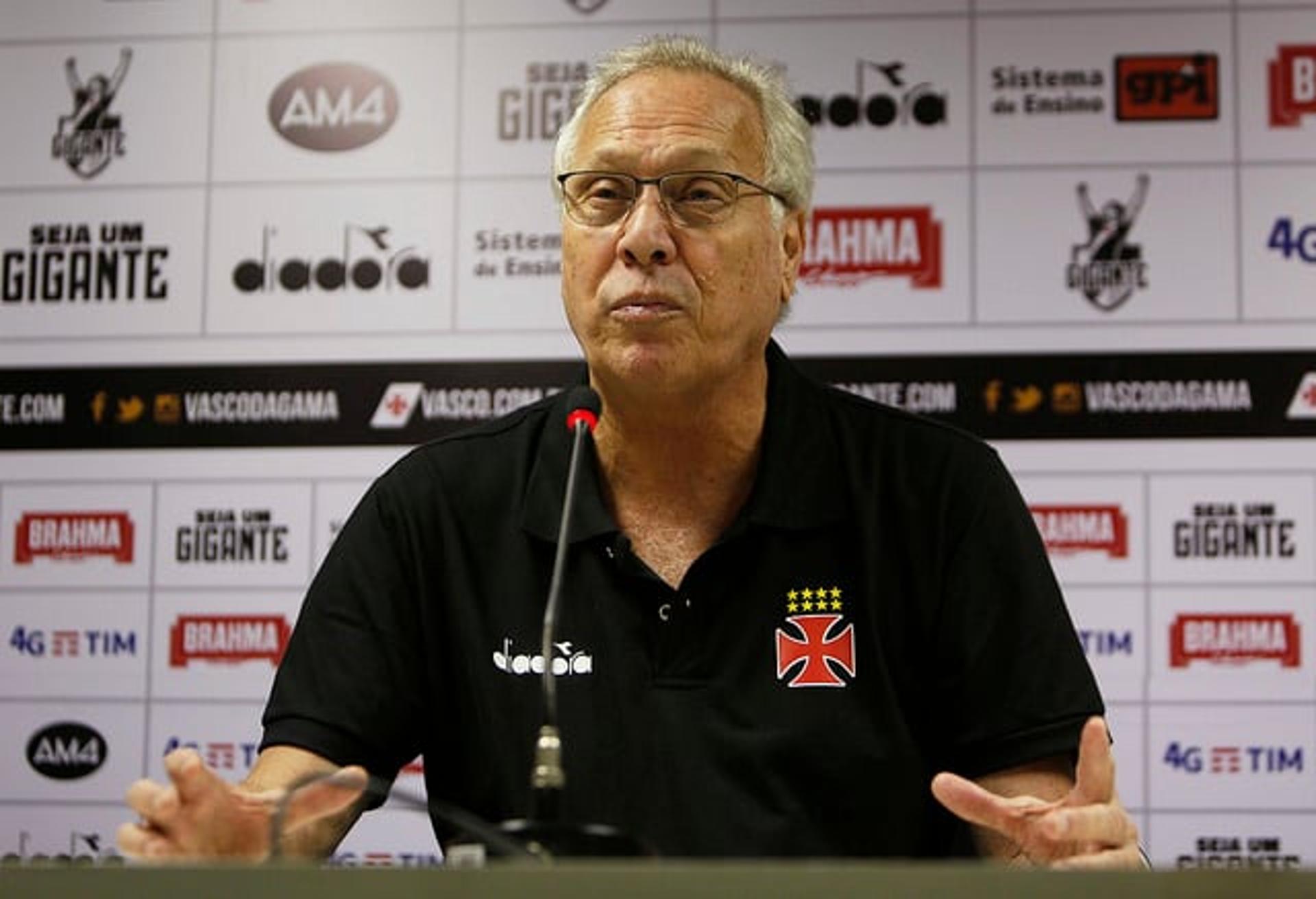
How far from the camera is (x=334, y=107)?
315 cm

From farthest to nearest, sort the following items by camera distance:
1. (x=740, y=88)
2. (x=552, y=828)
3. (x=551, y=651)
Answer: (x=740, y=88), (x=551, y=651), (x=552, y=828)

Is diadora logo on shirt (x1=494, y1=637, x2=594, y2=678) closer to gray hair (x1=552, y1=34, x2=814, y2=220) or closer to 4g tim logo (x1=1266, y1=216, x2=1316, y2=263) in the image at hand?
gray hair (x1=552, y1=34, x2=814, y2=220)

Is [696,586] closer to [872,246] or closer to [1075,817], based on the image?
[1075,817]

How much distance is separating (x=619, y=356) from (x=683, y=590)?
272 mm

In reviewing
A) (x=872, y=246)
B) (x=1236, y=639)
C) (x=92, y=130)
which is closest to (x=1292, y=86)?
(x=872, y=246)

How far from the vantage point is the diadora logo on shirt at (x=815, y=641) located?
1718 mm

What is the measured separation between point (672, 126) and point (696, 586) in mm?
532

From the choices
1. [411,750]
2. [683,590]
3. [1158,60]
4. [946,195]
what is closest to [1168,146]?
[1158,60]

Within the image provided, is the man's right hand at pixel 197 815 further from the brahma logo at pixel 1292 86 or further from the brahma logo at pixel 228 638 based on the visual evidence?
the brahma logo at pixel 1292 86

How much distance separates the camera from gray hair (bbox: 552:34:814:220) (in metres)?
1.92

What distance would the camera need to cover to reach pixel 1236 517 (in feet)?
9.41

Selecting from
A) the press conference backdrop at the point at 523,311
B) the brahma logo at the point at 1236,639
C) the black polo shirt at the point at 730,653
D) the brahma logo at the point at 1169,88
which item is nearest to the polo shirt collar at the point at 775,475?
the black polo shirt at the point at 730,653

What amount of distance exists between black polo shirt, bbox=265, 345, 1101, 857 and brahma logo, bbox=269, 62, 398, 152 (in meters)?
1.45

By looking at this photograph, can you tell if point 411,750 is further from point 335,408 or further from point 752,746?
point 335,408
